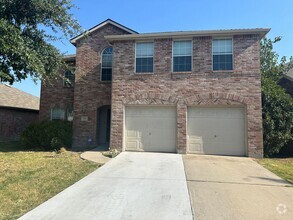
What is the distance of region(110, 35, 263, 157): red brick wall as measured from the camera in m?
12.0

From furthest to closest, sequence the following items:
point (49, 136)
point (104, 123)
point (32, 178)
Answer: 1. point (104, 123)
2. point (49, 136)
3. point (32, 178)

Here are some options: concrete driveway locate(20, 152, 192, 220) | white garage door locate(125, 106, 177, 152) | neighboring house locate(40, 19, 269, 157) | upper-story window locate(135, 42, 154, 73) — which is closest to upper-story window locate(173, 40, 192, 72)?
neighboring house locate(40, 19, 269, 157)

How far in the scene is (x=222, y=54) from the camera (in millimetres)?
12547

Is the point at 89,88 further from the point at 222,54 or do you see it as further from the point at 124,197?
the point at 124,197

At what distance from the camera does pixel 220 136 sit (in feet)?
40.2

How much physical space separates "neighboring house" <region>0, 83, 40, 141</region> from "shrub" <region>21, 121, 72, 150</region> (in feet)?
20.6

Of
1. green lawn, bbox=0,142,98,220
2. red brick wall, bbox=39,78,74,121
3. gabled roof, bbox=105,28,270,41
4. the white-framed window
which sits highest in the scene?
gabled roof, bbox=105,28,270,41

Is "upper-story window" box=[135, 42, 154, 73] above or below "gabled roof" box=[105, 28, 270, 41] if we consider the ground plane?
below

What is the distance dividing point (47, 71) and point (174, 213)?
1013 centimetres

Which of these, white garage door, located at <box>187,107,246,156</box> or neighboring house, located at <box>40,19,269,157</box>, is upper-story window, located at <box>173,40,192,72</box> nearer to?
neighboring house, located at <box>40,19,269,157</box>

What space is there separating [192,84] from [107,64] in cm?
615

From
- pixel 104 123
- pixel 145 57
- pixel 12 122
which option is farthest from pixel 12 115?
pixel 145 57

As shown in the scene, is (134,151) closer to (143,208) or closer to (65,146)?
(65,146)

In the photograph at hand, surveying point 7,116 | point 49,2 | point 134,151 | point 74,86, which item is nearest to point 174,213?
point 134,151
